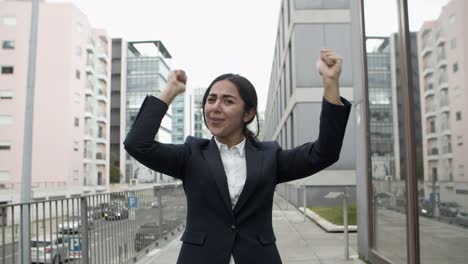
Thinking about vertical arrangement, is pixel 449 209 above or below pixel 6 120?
below

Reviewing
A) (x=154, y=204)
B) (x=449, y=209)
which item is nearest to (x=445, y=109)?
(x=449, y=209)

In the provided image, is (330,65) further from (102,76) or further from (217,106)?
(102,76)

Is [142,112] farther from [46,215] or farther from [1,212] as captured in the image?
[46,215]

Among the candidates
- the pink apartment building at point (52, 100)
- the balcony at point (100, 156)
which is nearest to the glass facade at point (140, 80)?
the balcony at point (100, 156)

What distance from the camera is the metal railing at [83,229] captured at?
397cm

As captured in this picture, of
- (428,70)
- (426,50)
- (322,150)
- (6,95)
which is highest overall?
(6,95)

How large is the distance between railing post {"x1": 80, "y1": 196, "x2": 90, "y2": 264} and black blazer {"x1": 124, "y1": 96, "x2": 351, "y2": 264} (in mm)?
3652

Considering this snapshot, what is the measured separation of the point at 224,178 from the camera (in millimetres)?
1815

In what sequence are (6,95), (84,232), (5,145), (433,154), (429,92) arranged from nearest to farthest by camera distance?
(433,154)
(429,92)
(84,232)
(5,145)
(6,95)

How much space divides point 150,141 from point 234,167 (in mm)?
376

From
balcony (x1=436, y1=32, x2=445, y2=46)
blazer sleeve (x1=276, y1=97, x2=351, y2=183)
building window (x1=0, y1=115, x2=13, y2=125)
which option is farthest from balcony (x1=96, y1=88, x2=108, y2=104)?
blazer sleeve (x1=276, y1=97, x2=351, y2=183)

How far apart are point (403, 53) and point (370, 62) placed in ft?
4.94

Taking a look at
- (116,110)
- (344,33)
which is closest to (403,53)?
(344,33)

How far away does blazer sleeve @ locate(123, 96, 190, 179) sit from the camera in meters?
1.71
